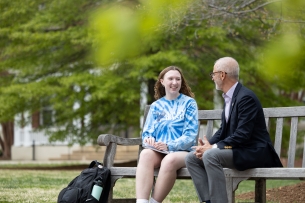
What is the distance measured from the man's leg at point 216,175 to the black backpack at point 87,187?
1.16 meters

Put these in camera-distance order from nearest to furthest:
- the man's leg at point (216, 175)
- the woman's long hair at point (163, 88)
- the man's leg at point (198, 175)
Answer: the man's leg at point (216, 175) → the man's leg at point (198, 175) → the woman's long hair at point (163, 88)

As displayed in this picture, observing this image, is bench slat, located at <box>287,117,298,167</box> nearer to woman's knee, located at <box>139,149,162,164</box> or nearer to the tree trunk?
woman's knee, located at <box>139,149,162,164</box>

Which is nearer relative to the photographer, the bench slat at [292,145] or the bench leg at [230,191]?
the bench leg at [230,191]

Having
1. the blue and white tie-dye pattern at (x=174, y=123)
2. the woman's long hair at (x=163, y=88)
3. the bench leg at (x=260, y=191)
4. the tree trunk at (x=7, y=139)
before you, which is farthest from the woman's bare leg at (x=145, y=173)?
the tree trunk at (x=7, y=139)

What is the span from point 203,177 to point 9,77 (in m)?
14.5

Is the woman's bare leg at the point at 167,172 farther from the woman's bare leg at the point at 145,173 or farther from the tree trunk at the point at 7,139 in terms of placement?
the tree trunk at the point at 7,139

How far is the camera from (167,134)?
6543 mm

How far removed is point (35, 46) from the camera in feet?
60.0

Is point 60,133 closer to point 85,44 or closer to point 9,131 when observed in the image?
point 85,44

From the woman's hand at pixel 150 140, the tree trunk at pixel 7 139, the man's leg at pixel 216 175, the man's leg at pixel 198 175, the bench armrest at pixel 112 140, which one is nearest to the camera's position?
the man's leg at pixel 216 175

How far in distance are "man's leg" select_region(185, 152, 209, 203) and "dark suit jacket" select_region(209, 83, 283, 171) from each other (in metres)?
0.25

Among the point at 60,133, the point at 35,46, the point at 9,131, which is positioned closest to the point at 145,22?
the point at 35,46

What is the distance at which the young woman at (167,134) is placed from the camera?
20.2ft

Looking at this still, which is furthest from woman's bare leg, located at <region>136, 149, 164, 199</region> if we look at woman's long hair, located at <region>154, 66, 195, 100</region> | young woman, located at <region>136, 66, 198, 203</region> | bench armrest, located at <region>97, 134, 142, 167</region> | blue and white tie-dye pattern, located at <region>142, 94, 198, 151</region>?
woman's long hair, located at <region>154, 66, 195, 100</region>
